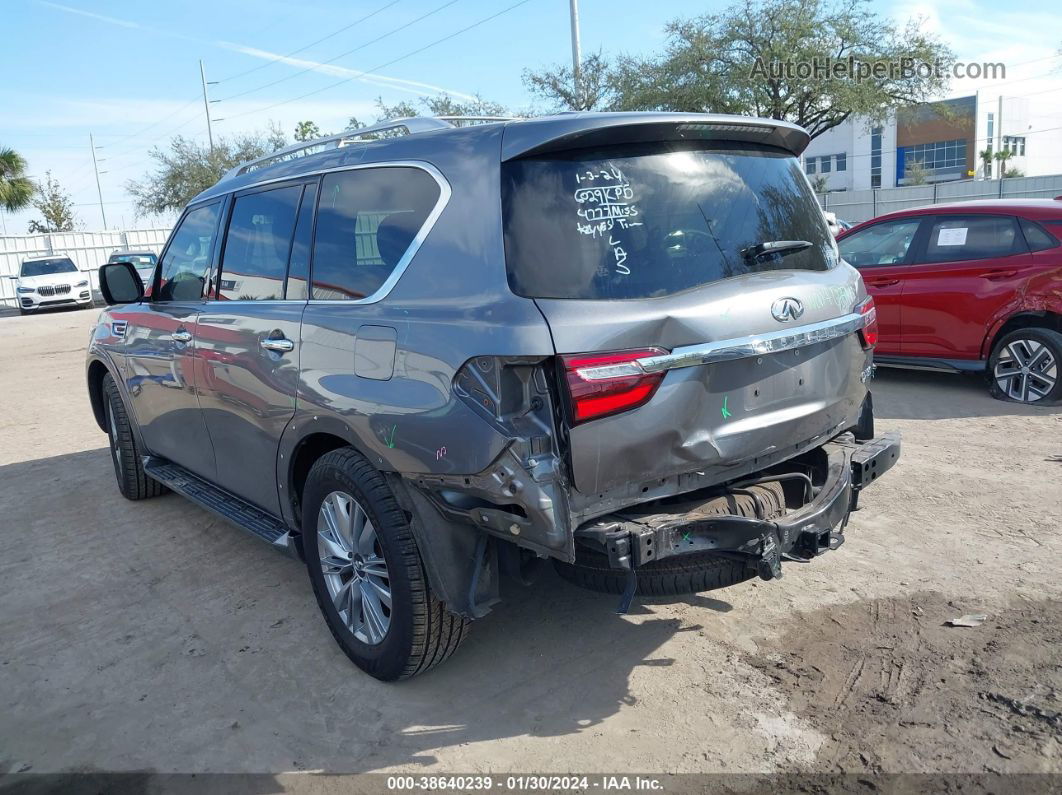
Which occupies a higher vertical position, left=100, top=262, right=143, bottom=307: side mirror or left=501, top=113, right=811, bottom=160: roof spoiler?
left=501, top=113, right=811, bottom=160: roof spoiler

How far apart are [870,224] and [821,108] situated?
21845 millimetres

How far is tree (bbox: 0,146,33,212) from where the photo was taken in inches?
1347

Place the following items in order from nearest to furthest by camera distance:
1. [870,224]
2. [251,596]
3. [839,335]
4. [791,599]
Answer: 1. [839,335]
2. [791,599]
3. [251,596]
4. [870,224]

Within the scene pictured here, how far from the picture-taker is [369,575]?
333 centimetres

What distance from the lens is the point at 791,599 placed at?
12.6 feet

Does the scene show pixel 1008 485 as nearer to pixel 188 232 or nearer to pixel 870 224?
pixel 870 224

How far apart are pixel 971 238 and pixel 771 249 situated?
5.17m

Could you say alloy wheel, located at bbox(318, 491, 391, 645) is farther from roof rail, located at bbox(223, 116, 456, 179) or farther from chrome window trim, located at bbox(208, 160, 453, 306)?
roof rail, located at bbox(223, 116, 456, 179)

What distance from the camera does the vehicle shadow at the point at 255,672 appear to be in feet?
9.97

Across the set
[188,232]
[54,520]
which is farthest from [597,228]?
[54,520]

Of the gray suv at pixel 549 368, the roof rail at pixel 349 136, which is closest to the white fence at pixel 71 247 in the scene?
the roof rail at pixel 349 136

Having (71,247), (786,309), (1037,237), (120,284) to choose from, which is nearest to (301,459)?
(786,309)

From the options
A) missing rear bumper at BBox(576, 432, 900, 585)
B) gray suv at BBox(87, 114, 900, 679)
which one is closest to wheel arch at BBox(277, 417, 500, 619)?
gray suv at BBox(87, 114, 900, 679)

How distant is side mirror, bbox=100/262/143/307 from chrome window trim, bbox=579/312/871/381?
3.71 metres
